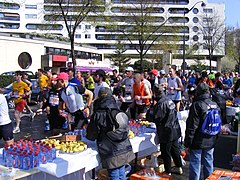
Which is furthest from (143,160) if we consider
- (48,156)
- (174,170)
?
(48,156)

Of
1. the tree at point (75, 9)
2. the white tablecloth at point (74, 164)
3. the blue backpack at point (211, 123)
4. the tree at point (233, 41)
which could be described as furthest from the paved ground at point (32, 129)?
the tree at point (233, 41)

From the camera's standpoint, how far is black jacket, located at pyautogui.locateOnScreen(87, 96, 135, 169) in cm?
400

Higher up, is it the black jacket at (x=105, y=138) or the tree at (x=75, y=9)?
the tree at (x=75, y=9)

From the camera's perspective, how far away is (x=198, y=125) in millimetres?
4547

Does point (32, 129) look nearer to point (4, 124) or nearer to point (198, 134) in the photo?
point (4, 124)

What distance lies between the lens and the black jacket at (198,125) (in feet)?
14.9

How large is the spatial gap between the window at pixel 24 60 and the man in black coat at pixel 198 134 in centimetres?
3572

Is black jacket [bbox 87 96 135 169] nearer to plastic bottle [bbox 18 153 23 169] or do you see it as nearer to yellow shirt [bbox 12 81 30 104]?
plastic bottle [bbox 18 153 23 169]

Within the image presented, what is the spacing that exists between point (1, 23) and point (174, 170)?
7889 cm

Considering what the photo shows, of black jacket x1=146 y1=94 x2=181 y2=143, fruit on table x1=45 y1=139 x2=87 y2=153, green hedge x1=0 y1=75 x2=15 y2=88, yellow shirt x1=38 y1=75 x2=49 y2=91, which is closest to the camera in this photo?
fruit on table x1=45 y1=139 x2=87 y2=153

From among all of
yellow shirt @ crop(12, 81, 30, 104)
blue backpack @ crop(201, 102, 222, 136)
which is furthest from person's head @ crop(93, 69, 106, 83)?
blue backpack @ crop(201, 102, 222, 136)

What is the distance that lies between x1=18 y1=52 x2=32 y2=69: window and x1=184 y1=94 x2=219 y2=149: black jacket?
117 ft

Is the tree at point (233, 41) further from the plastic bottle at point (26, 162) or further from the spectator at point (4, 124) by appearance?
the plastic bottle at point (26, 162)

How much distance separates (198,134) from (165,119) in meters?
0.70
